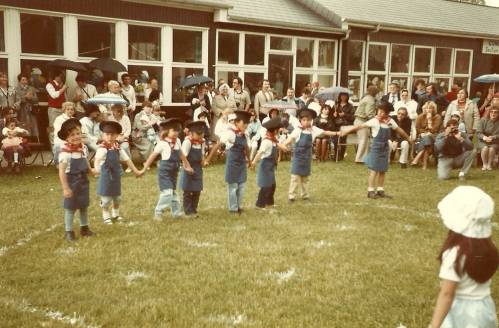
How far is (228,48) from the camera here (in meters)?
18.3

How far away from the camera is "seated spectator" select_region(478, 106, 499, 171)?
45.4 ft

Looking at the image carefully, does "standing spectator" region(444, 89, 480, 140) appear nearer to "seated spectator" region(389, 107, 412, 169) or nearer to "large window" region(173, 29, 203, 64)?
"seated spectator" region(389, 107, 412, 169)

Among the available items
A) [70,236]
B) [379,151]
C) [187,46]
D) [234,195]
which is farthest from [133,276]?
[187,46]

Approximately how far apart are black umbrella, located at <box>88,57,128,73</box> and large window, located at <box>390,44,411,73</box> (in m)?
13.0

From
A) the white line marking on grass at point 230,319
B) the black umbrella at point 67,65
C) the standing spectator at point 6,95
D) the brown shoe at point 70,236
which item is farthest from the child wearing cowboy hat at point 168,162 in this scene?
the standing spectator at point 6,95

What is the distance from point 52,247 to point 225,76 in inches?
476

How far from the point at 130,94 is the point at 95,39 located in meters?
1.95

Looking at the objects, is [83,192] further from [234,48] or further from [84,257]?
[234,48]

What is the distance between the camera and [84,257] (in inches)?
260

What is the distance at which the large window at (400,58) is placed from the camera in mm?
23547

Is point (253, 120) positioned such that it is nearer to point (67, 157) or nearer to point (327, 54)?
point (327, 54)

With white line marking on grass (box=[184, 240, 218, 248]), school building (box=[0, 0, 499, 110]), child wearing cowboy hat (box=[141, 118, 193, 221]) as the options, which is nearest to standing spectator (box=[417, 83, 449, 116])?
school building (box=[0, 0, 499, 110])

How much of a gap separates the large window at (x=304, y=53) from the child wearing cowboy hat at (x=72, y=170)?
46.0ft

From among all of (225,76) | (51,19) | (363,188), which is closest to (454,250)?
(363,188)
